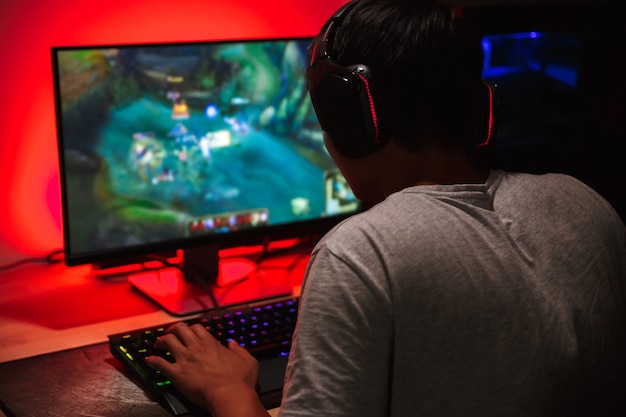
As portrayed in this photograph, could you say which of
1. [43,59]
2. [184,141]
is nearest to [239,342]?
[184,141]

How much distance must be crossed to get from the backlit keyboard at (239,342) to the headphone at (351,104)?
1.28ft

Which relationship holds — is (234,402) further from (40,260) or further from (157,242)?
(40,260)

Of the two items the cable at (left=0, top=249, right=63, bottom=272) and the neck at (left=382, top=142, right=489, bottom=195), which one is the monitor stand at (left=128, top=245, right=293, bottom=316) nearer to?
the cable at (left=0, top=249, right=63, bottom=272)

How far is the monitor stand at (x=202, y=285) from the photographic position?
4.93 ft

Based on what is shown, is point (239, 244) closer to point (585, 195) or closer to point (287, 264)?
point (287, 264)

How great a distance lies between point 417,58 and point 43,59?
35.7 inches

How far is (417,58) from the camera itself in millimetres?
898

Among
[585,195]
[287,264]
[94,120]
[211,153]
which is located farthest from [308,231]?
[585,195]

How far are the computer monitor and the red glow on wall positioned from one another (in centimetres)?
16

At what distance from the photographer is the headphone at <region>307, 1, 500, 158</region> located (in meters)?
0.91

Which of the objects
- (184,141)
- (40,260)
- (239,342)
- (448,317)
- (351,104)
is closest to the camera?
(448,317)

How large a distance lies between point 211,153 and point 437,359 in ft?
2.56

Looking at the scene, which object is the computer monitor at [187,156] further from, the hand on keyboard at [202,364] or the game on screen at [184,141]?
the hand on keyboard at [202,364]

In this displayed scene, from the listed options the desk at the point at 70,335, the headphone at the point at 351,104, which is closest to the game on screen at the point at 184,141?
the desk at the point at 70,335
